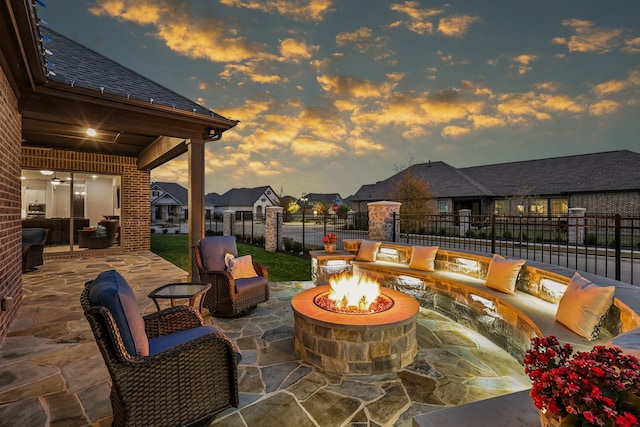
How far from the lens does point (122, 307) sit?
74.9 inches

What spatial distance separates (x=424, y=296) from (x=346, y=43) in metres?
7.63

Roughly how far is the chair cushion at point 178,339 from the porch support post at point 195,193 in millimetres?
3779

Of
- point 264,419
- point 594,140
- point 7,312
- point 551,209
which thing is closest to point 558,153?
point 594,140

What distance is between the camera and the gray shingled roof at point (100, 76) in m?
5.09

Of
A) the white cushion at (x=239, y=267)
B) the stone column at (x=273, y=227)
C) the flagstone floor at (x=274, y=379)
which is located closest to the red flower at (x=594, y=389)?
the flagstone floor at (x=274, y=379)

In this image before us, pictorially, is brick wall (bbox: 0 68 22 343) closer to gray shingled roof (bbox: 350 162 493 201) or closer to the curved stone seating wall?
the curved stone seating wall

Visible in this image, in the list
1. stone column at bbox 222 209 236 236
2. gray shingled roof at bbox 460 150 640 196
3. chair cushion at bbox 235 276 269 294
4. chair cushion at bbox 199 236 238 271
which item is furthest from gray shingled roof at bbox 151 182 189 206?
chair cushion at bbox 235 276 269 294

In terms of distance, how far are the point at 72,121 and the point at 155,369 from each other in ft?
17.3

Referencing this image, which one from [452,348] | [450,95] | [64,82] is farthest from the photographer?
[450,95]

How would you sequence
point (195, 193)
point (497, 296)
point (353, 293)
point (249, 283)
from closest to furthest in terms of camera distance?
point (353, 293) < point (497, 296) < point (249, 283) < point (195, 193)

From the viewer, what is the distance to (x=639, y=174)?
17.4 metres

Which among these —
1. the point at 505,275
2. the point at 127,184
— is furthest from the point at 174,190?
the point at 505,275

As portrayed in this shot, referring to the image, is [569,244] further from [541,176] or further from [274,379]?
[274,379]

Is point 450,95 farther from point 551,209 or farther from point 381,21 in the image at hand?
point 551,209
